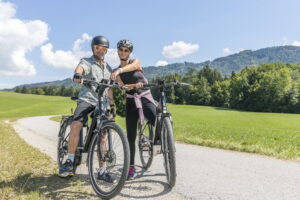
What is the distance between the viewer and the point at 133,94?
4422 mm

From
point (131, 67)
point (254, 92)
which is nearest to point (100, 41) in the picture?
point (131, 67)

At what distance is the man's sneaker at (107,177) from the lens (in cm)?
386

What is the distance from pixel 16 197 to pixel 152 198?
1.96 m

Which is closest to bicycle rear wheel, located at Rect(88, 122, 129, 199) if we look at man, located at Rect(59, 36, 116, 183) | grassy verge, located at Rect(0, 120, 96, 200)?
man, located at Rect(59, 36, 116, 183)

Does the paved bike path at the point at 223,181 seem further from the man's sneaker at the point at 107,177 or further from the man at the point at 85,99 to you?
the man at the point at 85,99

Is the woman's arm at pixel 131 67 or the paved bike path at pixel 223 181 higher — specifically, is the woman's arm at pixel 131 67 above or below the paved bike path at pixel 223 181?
above

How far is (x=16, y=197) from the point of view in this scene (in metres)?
3.57

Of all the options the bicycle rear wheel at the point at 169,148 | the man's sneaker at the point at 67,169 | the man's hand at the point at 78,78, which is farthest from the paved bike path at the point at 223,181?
the man's hand at the point at 78,78

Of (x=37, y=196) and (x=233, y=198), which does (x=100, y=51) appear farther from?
→ (x=233, y=198)

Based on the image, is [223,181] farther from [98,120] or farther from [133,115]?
[98,120]

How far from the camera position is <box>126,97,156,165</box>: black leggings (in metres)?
4.48

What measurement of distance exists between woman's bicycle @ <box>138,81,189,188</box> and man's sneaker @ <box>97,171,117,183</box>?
86cm

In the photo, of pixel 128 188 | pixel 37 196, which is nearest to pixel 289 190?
pixel 128 188

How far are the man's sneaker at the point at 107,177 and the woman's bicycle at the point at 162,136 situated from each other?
0.86m
